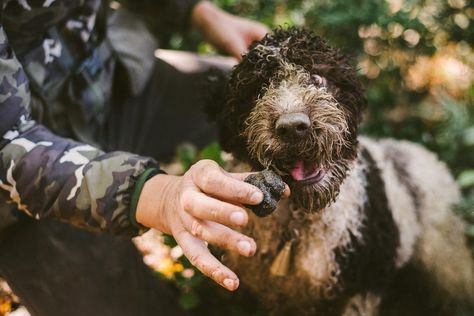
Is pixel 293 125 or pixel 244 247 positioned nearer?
pixel 244 247

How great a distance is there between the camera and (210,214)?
118 cm

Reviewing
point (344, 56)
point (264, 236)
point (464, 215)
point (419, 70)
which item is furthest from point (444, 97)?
point (264, 236)

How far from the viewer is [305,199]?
1.64m

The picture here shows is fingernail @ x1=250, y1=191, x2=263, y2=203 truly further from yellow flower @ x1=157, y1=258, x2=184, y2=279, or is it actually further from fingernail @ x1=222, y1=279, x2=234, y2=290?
yellow flower @ x1=157, y1=258, x2=184, y2=279

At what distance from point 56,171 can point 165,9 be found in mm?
1509

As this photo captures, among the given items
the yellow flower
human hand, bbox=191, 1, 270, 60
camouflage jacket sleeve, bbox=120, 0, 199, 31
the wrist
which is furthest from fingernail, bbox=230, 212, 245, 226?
camouflage jacket sleeve, bbox=120, 0, 199, 31

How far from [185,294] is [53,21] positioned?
136 centimetres

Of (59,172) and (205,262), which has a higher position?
(205,262)

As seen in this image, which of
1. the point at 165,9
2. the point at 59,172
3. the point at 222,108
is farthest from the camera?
the point at 165,9

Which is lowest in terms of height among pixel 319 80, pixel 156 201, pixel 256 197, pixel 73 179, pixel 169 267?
pixel 169 267

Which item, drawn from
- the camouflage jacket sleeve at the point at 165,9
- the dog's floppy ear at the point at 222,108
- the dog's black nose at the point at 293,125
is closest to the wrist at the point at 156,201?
the dog's black nose at the point at 293,125

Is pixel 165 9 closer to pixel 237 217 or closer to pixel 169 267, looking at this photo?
pixel 169 267

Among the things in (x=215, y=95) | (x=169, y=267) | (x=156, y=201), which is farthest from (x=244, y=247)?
(x=169, y=267)

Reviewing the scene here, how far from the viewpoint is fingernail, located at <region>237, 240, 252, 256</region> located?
1.18 metres
